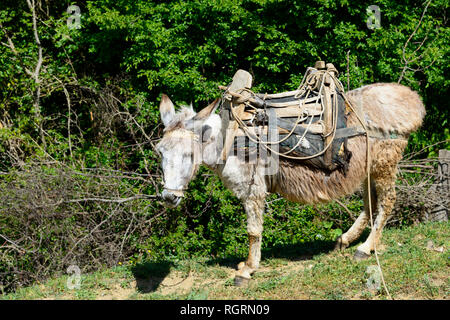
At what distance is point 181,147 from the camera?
15.8 ft

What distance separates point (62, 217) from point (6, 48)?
3.72m

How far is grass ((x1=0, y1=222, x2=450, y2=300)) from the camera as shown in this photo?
4.68m

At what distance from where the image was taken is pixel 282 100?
5.52 meters

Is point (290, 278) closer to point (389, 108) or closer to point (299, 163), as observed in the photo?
point (299, 163)

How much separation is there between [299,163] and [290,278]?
128 centimetres

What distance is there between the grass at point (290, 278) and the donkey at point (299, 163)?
287 mm

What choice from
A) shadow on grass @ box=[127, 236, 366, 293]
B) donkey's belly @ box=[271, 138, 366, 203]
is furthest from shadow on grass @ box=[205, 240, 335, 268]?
donkey's belly @ box=[271, 138, 366, 203]

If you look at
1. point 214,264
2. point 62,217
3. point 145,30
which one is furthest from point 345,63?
point 62,217

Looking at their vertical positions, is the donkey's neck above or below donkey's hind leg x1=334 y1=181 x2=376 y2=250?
above

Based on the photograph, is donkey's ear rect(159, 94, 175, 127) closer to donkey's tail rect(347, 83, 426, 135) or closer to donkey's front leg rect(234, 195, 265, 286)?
donkey's front leg rect(234, 195, 265, 286)

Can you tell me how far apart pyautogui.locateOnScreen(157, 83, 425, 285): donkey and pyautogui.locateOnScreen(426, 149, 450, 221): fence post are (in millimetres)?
2374

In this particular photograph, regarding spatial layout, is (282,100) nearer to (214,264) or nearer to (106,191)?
(214,264)

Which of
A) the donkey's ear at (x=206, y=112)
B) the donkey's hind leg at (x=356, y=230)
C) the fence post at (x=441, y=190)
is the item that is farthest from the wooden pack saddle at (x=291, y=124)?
the fence post at (x=441, y=190)

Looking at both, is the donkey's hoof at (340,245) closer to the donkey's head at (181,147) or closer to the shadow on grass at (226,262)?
the shadow on grass at (226,262)
